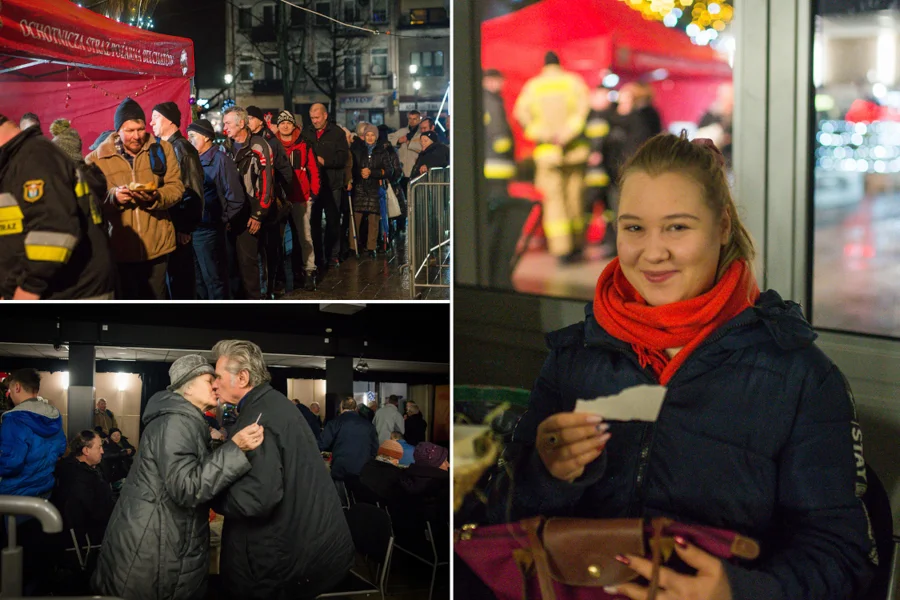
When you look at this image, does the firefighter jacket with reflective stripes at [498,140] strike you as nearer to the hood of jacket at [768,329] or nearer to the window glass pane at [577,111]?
the window glass pane at [577,111]

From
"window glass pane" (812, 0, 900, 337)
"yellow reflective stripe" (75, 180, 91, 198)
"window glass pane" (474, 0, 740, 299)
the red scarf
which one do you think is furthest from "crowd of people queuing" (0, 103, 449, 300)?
"window glass pane" (812, 0, 900, 337)

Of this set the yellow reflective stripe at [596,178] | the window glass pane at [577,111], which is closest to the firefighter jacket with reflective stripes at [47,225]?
the window glass pane at [577,111]

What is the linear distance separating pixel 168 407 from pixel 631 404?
4.51 feet

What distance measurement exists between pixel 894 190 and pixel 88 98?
2.39 m

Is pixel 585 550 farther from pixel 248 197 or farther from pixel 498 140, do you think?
pixel 248 197

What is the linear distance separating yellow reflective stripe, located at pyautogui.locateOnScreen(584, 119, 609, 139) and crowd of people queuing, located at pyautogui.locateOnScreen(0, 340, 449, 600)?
3.27 ft

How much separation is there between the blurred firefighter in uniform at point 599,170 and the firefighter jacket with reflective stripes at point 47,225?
4.87 ft

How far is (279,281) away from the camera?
2629 millimetres

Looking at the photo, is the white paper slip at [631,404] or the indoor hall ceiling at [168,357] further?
the indoor hall ceiling at [168,357]

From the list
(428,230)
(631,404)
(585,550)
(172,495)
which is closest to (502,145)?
(428,230)

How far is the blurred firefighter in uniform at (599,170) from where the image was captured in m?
2.51

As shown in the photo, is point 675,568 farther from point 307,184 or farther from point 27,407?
point 27,407

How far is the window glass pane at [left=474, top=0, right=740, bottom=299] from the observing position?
2459mm

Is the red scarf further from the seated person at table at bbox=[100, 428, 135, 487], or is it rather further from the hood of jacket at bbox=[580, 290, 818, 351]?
the seated person at table at bbox=[100, 428, 135, 487]
